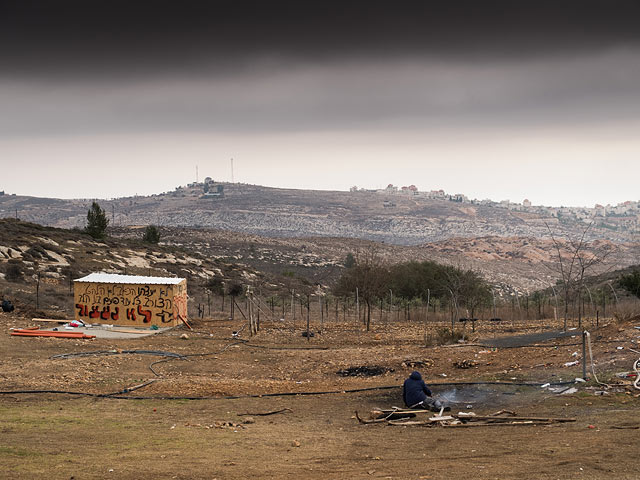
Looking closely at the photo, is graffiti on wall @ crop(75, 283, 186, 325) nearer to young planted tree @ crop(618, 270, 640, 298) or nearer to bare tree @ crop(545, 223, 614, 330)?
bare tree @ crop(545, 223, 614, 330)

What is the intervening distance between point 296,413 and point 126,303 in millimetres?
19498

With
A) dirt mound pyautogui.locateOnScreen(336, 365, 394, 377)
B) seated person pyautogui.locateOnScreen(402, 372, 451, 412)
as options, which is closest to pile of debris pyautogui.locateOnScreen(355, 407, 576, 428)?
seated person pyautogui.locateOnScreen(402, 372, 451, 412)

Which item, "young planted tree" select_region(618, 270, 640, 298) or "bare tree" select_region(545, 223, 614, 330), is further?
"young planted tree" select_region(618, 270, 640, 298)

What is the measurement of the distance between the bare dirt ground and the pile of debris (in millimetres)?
286

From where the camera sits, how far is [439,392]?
15.7 meters

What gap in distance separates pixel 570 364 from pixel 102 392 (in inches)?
483

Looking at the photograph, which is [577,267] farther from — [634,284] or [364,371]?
[364,371]

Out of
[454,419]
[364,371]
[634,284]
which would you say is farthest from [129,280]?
[634,284]

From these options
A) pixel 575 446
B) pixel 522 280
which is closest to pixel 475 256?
pixel 522 280

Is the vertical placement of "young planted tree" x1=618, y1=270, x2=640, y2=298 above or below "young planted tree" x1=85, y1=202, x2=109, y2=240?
below

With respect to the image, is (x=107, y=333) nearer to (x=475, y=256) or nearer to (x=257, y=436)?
(x=257, y=436)

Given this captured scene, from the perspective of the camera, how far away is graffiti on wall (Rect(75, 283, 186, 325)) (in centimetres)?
3177

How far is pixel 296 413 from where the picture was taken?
14.6 metres

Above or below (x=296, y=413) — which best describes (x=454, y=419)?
above
